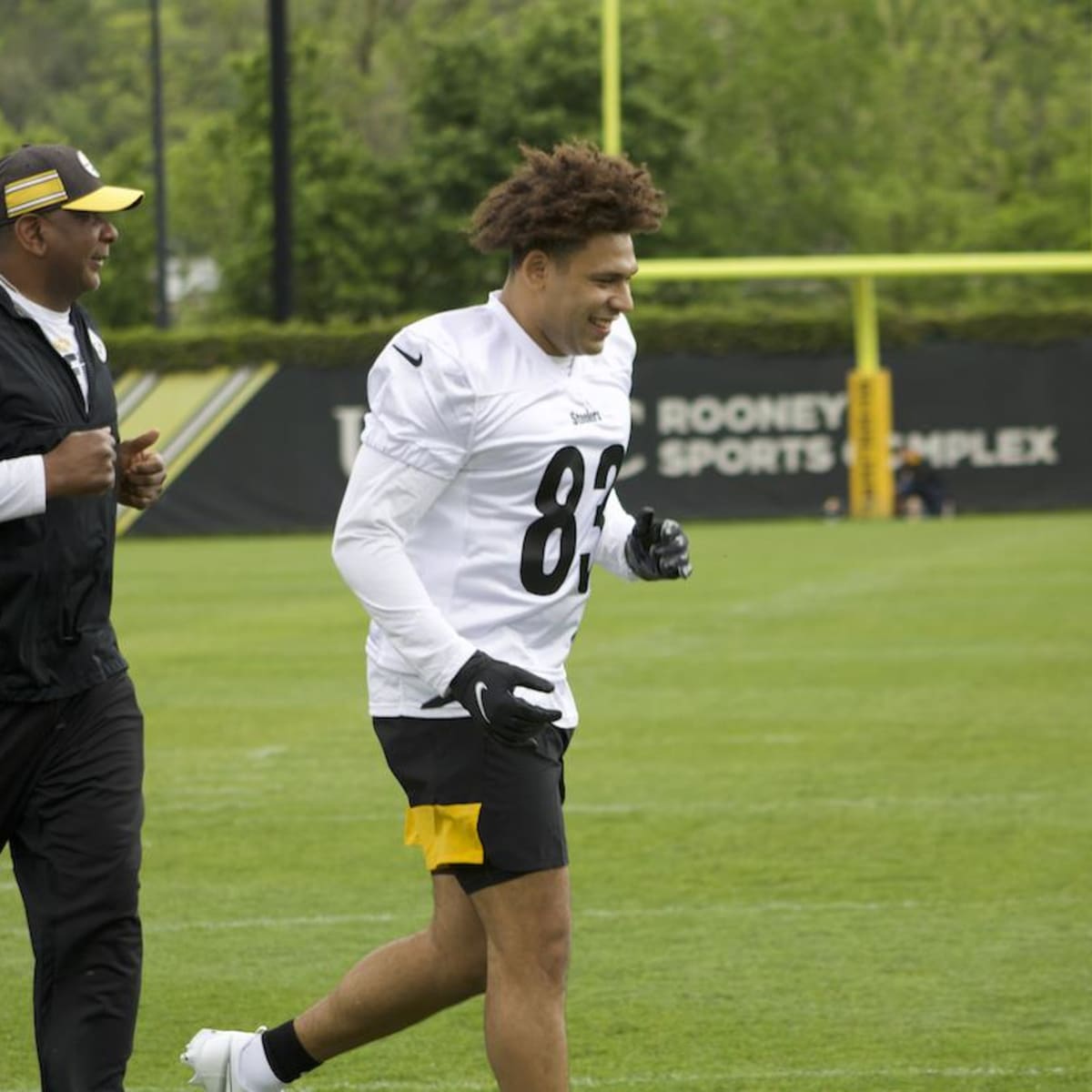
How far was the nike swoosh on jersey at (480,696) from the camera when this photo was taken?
447 centimetres

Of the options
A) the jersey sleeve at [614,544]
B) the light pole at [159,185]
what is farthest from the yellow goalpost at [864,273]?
the jersey sleeve at [614,544]

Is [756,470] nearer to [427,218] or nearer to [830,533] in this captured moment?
[830,533]

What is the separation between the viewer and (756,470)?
31781 millimetres

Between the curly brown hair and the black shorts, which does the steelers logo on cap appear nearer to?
the curly brown hair

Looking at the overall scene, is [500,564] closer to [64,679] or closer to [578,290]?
[578,290]

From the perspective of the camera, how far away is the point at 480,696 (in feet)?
14.7

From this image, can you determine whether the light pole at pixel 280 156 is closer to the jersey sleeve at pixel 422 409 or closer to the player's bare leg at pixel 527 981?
the jersey sleeve at pixel 422 409

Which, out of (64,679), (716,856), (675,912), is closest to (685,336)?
(716,856)

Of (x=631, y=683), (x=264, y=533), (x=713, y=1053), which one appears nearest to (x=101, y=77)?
(x=264, y=533)

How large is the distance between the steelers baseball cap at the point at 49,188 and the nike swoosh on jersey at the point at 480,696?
1.22 m

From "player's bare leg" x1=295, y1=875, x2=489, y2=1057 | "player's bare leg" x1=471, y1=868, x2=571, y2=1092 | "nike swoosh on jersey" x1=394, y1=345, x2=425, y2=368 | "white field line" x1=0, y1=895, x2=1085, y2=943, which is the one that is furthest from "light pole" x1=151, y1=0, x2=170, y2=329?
"player's bare leg" x1=471, y1=868, x2=571, y2=1092

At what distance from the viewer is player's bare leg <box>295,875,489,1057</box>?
191 inches

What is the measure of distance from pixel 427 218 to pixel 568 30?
179 inches

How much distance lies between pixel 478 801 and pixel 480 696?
0.26 m
